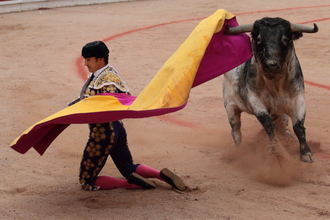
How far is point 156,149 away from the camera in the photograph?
6125 mm

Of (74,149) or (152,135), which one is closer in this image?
(74,149)

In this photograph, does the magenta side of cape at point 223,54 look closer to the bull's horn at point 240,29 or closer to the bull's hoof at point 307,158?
the bull's horn at point 240,29

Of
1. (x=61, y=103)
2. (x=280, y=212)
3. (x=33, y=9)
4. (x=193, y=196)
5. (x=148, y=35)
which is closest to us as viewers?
(x=280, y=212)

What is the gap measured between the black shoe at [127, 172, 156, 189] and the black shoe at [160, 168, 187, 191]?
11cm

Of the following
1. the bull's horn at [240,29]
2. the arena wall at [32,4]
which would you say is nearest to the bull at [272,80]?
the bull's horn at [240,29]

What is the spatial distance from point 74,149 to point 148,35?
540 centimetres

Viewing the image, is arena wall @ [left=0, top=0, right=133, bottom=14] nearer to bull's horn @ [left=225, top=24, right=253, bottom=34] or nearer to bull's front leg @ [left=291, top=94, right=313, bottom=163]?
bull's horn @ [left=225, top=24, right=253, bottom=34]

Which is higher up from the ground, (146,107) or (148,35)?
(146,107)

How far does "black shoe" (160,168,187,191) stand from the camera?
16.1ft

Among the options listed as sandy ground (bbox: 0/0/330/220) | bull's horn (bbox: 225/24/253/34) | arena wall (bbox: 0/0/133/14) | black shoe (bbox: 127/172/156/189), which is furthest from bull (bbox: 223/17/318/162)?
arena wall (bbox: 0/0/133/14)

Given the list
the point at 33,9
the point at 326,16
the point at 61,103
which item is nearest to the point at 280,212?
the point at 61,103

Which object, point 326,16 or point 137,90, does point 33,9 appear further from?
point 137,90

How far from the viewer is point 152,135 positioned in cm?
A: 657

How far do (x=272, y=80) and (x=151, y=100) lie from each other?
1.21 m
